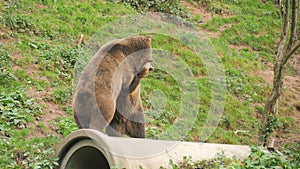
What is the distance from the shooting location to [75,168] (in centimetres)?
552

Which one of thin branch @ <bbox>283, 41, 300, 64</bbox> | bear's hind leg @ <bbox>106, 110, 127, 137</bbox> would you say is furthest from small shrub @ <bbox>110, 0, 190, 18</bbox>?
bear's hind leg @ <bbox>106, 110, 127, 137</bbox>

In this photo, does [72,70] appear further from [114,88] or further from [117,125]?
[114,88]

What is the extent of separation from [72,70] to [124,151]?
19.4 ft

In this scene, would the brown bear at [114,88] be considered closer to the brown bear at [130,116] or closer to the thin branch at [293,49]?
the brown bear at [130,116]

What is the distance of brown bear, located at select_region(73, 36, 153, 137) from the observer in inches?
230

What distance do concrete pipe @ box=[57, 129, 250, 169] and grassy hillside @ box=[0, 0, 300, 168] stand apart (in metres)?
0.27

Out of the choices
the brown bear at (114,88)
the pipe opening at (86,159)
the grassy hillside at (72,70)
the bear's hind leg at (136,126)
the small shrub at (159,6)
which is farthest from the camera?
the small shrub at (159,6)

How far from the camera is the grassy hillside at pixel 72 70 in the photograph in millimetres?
7836

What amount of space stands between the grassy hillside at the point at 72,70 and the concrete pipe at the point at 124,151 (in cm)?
27

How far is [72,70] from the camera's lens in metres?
10.7

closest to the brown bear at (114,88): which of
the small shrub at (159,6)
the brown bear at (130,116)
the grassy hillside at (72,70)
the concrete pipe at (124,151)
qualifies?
the brown bear at (130,116)

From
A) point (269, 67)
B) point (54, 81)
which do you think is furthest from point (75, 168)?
point (269, 67)

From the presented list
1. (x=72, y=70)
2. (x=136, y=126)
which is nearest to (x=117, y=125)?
(x=136, y=126)

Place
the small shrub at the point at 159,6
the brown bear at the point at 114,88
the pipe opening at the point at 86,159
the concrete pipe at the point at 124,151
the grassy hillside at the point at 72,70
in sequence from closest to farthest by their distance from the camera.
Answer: the concrete pipe at the point at 124,151, the pipe opening at the point at 86,159, the brown bear at the point at 114,88, the grassy hillside at the point at 72,70, the small shrub at the point at 159,6
